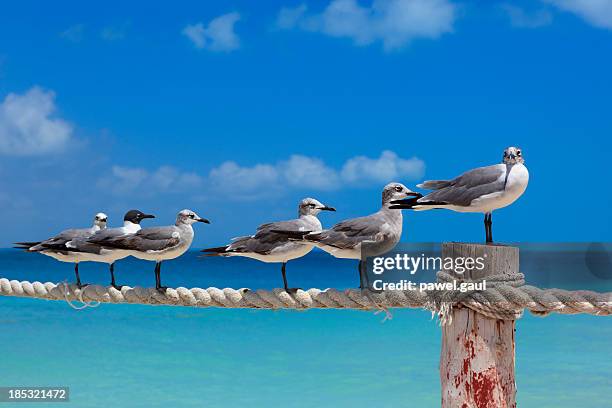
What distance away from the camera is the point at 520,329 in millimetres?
14070

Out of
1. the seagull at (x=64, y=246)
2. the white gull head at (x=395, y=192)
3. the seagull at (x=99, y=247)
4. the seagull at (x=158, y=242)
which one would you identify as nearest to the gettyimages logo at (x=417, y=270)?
the white gull head at (x=395, y=192)

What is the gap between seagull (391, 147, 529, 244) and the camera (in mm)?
3238

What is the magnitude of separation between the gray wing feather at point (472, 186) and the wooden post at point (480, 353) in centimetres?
46

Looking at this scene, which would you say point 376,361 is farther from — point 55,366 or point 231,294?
point 231,294

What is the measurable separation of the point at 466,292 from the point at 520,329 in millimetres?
11922

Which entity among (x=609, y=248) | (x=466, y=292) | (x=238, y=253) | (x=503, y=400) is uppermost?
(x=609, y=248)

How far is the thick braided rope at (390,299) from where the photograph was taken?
2.75m

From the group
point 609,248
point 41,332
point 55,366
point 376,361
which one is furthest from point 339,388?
point 609,248

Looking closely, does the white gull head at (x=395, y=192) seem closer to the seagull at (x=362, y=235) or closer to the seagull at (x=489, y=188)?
the seagull at (x=362, y=235)

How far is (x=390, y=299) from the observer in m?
3.16

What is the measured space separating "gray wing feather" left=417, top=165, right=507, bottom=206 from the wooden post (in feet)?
1.52

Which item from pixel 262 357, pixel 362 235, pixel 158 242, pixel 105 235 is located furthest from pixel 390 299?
pixel 262 357

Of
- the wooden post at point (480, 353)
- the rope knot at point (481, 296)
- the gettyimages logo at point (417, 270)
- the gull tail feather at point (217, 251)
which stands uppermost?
the gull tail feather at point (217, 251)

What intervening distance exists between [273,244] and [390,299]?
0.96 m
